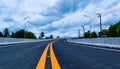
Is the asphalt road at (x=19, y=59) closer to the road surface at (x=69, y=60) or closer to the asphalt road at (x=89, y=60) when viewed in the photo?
the road surface at (x=69, y=60)

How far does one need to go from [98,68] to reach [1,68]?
3.46 m

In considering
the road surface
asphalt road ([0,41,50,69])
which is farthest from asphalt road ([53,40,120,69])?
asphalt road ([0,41,50,69])

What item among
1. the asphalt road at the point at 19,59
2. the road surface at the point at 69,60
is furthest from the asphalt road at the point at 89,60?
the asphalt road at the point at 19,59

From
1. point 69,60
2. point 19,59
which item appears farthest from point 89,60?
point 19,59

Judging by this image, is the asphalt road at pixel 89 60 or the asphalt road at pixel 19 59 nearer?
the asphalt road at pixel 89 60

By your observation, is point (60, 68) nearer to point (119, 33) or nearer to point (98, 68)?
point (98, 68)

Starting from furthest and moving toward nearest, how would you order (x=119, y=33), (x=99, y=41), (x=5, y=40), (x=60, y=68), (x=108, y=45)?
(x=119, y=33) → (x=5, y=40) → (x=99, y=41) → (x=108, y=45) → (x=60, y=68)

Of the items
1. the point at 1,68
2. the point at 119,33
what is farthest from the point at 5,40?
the point at 119,33

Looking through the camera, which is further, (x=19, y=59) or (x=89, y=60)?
(x=19, y=59)

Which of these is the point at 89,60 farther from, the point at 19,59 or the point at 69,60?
the point at 19,59

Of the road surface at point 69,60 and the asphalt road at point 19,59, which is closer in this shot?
the road surface at point 69,60

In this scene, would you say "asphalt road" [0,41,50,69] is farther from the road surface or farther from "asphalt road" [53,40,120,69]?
"asphalt road" [53,40,120,69]

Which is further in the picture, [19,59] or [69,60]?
[19,59]

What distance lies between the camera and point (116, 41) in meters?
27.8
